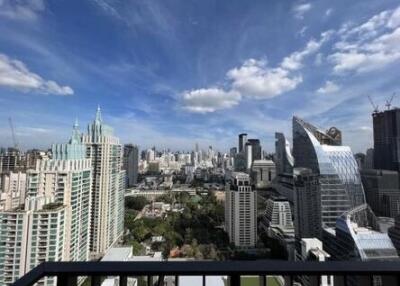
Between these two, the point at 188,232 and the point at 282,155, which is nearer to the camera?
the point at 188,232

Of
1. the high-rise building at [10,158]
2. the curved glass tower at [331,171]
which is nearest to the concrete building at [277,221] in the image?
the curved glass tower at [331,171]

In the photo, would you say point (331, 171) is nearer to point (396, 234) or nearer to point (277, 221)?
point (396, 234)

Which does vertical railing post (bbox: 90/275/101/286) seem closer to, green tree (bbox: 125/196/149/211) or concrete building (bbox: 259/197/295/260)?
concrete building (bbox: 259/197/295/260)

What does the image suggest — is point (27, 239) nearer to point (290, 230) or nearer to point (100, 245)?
point (100, 245)

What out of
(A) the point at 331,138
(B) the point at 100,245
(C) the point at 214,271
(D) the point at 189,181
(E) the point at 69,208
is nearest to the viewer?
(C) the point at 214,271

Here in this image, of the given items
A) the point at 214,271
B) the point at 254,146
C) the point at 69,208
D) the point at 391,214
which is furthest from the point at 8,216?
the point at 254,146

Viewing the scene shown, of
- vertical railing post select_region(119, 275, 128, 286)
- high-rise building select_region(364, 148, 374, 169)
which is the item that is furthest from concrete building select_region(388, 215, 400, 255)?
high-rise building select_region(364, 148, 374, 169)

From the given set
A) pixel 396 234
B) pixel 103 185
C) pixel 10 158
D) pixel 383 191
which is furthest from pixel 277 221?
pixel 10 158

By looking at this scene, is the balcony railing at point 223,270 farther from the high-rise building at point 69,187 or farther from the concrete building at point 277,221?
the concrete building at point 277,221
